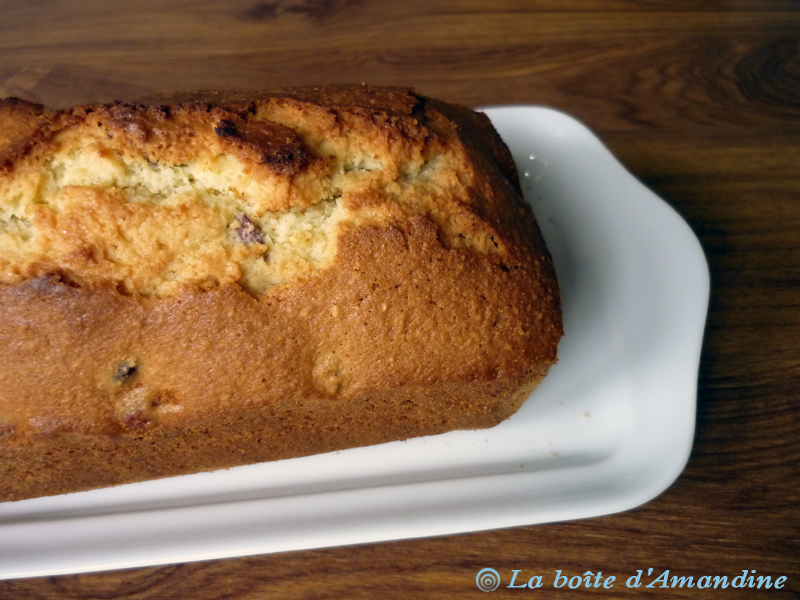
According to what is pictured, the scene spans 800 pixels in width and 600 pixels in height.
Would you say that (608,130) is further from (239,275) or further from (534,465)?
(239,275)

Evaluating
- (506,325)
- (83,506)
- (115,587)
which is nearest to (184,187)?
(506,325)

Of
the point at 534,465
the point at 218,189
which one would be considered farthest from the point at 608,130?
the point at 218,189

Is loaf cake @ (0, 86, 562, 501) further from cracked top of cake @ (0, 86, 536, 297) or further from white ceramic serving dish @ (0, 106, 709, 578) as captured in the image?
white ceramic serving dish @ (0, 106, 709, 578)

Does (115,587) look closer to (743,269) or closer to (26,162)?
(26,162)

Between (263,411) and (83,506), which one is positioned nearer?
(263,411)

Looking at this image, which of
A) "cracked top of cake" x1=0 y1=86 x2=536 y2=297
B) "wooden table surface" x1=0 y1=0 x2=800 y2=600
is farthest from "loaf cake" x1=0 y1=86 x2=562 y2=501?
"wooden table surface" x1=0 y1=0 x2=800 y2=600

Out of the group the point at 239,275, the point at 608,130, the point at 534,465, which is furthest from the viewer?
the point at 608,130
